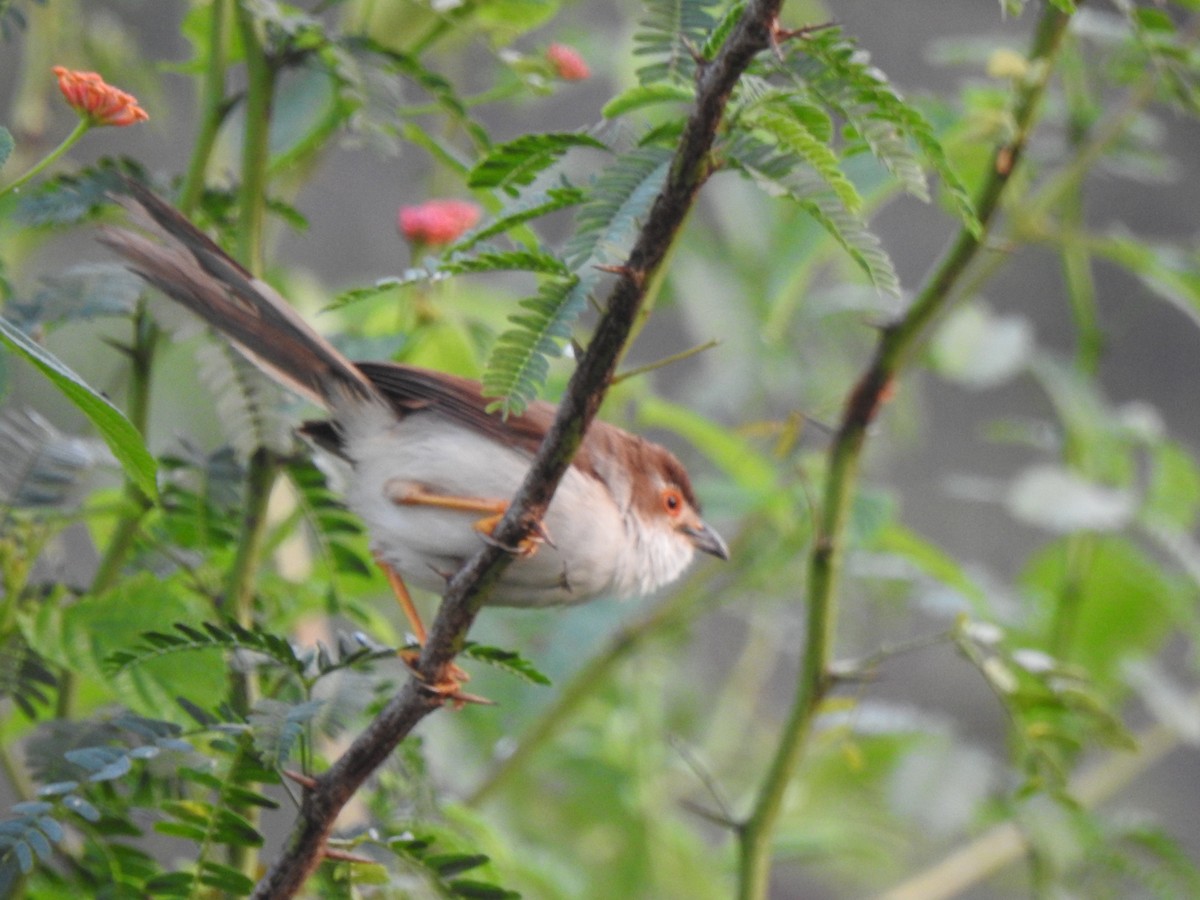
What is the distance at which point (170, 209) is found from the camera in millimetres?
1867

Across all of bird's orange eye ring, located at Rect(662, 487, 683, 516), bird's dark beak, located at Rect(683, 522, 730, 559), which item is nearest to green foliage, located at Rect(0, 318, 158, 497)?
bird's orange eye ring, located at Rect(662, 487, 683, 516)

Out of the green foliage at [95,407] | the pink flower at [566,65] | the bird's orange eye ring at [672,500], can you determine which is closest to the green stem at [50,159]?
the green foliage at [95,407]

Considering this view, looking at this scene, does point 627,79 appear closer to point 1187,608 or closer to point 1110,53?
point 1110,53

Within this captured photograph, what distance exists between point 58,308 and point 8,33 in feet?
1.32

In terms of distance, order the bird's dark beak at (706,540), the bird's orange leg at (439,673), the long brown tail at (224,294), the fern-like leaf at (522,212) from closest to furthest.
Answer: the fern-like leaf at (522,212)
the bird's orange leg at (439,673)
the long brown tail at (224,294)
the bird's dark beak at (706,540)

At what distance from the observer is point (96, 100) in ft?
5.10

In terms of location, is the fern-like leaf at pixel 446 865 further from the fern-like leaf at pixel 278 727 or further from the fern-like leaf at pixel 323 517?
the fern-like leaf at pixel 323 517

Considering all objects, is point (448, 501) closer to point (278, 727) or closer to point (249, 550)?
point (249, 550)

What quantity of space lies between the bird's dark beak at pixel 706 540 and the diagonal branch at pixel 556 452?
146 cm

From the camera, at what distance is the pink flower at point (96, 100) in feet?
5.05

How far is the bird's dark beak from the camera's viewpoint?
3.11m

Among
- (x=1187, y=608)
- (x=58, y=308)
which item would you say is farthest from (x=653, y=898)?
(x=58, y=308)

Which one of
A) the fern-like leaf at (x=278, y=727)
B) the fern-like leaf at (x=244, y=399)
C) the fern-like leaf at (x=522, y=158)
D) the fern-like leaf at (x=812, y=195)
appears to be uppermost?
the fern-like leaf at (x=812, y=195)

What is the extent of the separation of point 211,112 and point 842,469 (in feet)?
4.14
